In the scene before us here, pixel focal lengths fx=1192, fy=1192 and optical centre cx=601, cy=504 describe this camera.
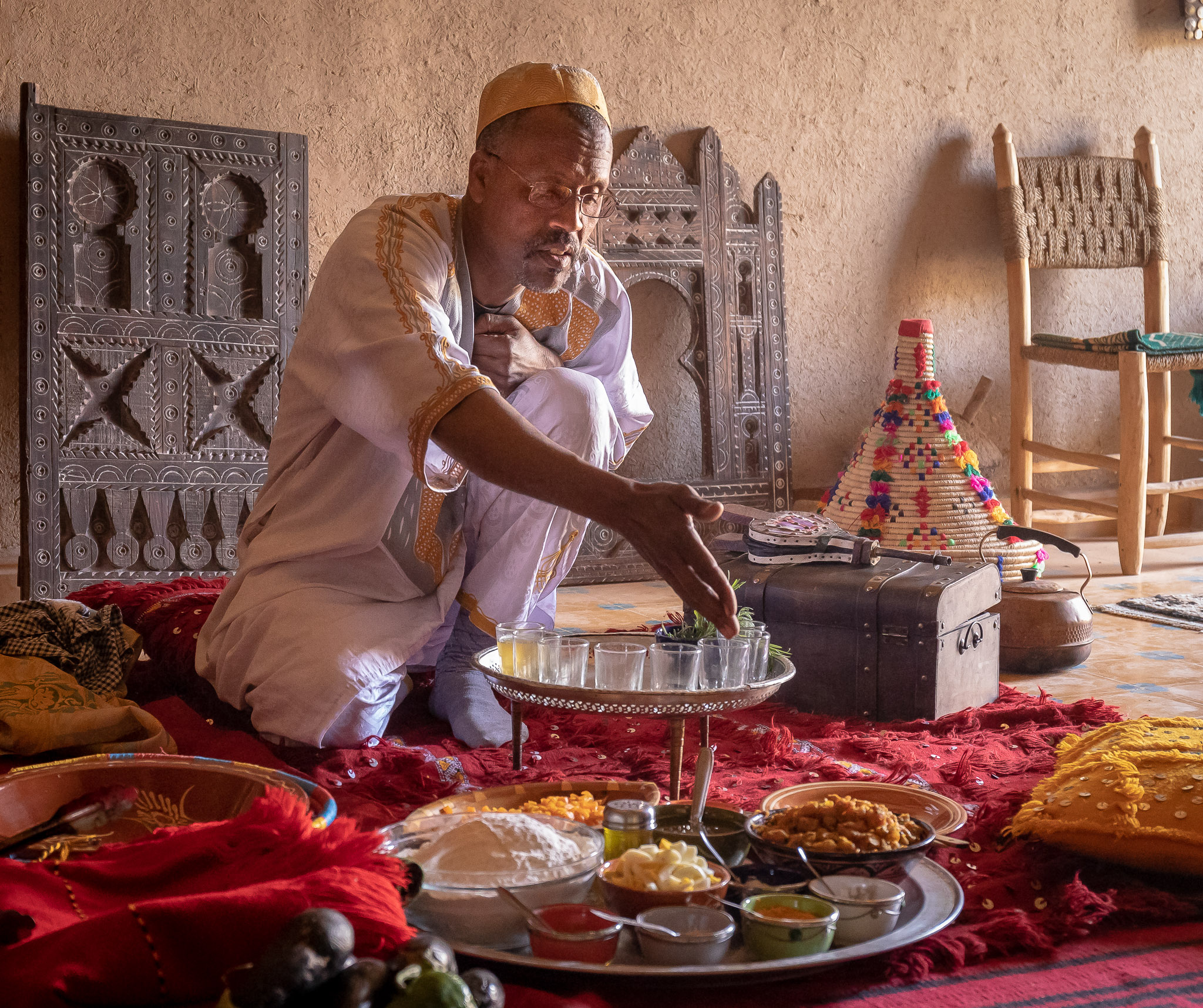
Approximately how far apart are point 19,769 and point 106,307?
2.68 metres

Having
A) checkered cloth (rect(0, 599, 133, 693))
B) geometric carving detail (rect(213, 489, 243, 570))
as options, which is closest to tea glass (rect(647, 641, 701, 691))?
checkered cloth (rect(0, 599, 133, 693))

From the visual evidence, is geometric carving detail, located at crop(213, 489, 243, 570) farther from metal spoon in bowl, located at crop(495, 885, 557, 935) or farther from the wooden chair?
the wooden chair

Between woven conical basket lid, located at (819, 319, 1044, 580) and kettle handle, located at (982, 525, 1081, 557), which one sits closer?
kettle handle, located at (982, 525, 1081, 557)

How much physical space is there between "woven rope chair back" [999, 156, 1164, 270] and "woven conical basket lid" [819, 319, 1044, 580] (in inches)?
52.7

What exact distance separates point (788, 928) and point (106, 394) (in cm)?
318

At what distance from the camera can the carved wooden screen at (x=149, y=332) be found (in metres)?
3.61

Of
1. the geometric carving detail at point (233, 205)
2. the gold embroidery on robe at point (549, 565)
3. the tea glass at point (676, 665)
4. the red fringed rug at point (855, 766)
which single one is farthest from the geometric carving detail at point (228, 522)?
the tea glass at point (676, 665)

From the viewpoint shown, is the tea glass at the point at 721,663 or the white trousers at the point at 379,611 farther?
the white trousers at the point at 379,611

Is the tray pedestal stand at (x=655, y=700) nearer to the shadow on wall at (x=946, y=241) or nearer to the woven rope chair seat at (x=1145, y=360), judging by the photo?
the woven rope chair seat at (x=1145, y=360)

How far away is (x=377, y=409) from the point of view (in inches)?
73.8

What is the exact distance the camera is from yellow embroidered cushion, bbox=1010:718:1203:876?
4.84 ft

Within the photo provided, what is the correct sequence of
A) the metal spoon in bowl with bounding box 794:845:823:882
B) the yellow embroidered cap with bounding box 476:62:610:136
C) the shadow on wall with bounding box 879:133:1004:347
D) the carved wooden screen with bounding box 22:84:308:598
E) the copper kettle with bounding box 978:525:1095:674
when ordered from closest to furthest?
the metal spoon in bowl with bounding box 794:845:823:882
the yellow embroidered cap with bounding box 476:62:610:136
the copper kettle with bounding box 978:525:1095:674
the carved wooden screen with bounding box 22:84:308:598
the shadow on wall with bounding box 879:133:1004:347

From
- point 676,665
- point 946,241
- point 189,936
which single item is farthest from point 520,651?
point 946,241

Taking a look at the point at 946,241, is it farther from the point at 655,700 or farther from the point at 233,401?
the point at 655,700
